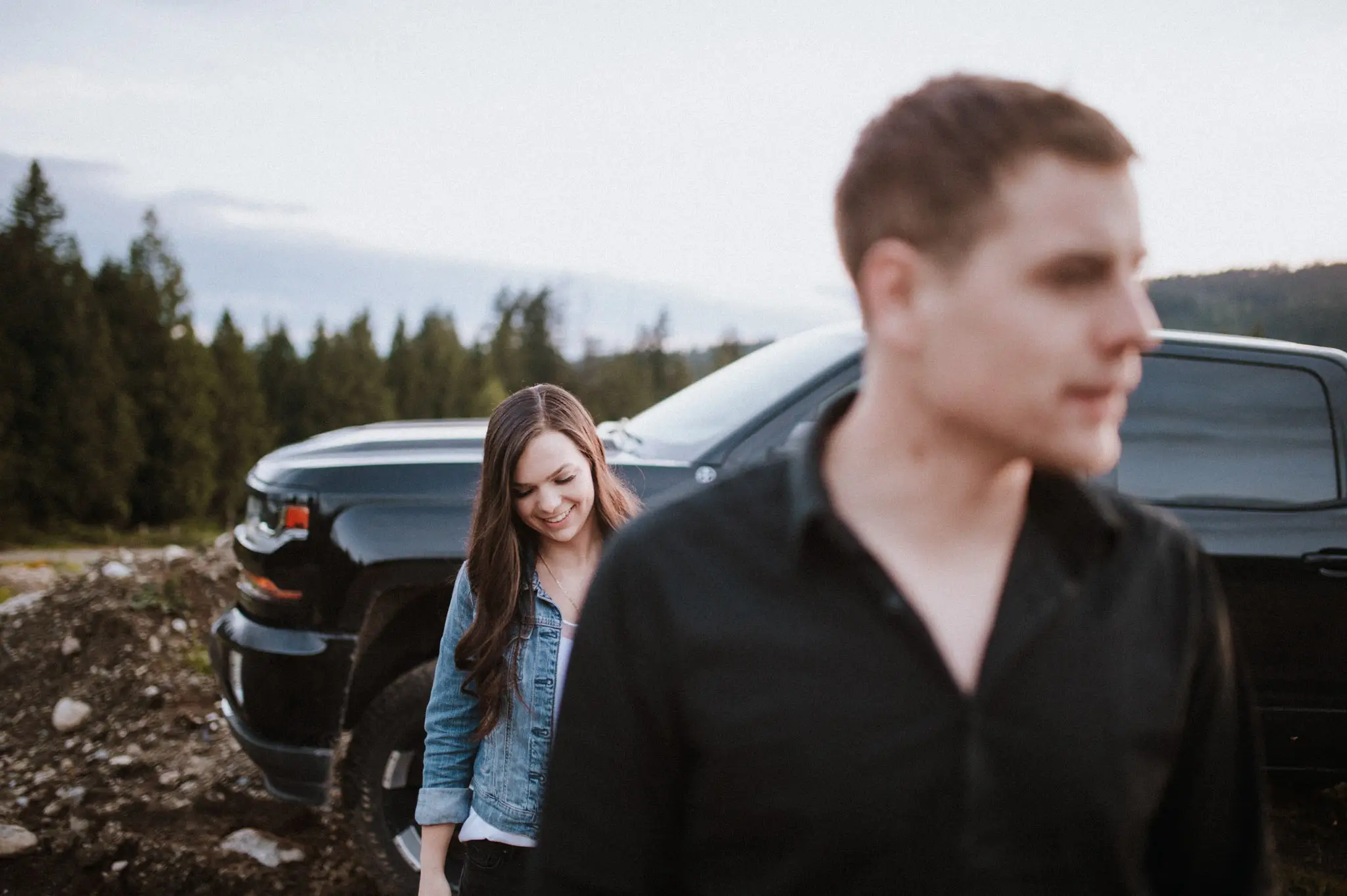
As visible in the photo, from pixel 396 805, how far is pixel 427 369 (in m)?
29.1

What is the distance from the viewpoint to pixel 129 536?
65.6 feet

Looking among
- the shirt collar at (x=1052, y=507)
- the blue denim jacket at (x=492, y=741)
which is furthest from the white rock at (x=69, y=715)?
the shirt collar at (x=1052, y=507)

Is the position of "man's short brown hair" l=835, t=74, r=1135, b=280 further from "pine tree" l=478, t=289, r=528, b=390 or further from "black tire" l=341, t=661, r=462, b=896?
"pine tree" l=478, t=289, r=528, b=390

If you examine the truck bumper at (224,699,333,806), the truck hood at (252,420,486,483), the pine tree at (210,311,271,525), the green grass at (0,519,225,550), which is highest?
the truck hood at (252,420,486,483)

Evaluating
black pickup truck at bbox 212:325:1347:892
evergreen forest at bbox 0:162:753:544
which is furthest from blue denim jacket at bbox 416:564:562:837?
evergreen forest at bbox 0:162:753:544

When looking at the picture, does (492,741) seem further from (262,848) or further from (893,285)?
(262,848)

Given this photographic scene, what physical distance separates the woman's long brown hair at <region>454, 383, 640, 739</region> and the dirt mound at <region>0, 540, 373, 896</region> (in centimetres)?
196

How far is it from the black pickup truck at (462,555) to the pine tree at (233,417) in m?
22.3

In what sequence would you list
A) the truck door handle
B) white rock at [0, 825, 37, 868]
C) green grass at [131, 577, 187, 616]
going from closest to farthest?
1. the truck door handle
2. white rock at [0, 825, 37, 868]
3. green grass at [131, 577, 187, 616]

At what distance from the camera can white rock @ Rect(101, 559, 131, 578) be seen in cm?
615

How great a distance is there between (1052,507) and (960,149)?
16.5 inches

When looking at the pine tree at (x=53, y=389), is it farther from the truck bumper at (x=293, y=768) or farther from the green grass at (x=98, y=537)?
the truck bumper at (x=293, y=768)

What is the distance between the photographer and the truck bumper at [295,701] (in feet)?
10.3

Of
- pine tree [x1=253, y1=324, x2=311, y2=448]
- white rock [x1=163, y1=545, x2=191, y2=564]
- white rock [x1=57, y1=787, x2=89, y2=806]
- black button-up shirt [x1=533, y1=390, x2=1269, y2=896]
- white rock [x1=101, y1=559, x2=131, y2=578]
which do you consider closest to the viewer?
black button-up shirt [x1=533, y1=390, x2=1269, y2=896]
